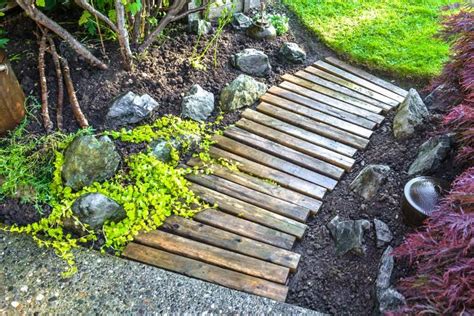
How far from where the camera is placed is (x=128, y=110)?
11.4 ft

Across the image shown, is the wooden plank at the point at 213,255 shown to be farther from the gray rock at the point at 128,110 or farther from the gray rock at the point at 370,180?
the gray rock at the point at 128,110

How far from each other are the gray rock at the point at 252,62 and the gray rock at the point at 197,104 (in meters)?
0.55

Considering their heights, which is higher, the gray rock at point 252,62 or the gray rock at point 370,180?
the gray rock at point 252,62

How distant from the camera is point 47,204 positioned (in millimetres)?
2934

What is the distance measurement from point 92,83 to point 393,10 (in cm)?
349

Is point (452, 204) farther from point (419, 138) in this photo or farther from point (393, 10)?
point (393, 10)

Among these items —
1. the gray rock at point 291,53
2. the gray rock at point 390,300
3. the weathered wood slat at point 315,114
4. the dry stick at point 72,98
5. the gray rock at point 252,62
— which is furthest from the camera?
the gray rock at point 291,53

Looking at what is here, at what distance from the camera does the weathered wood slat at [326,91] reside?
13.3 ft

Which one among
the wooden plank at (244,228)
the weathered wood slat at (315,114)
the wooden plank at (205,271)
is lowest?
the wooden plank at (205,271)

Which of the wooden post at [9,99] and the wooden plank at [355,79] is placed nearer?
the wooden post at [9,99]

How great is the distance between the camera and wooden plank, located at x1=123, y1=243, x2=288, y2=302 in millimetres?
2625

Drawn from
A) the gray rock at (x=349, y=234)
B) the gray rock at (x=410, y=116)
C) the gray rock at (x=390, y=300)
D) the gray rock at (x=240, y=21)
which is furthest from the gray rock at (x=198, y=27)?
the gray rock at (x=390, y=300)

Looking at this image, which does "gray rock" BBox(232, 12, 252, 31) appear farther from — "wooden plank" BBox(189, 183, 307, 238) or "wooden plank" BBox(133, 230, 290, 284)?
"wooden plank" BBox(133, 230, 290, 284)

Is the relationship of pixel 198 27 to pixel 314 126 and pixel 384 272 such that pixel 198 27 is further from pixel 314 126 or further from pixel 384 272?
pixel 384 272
